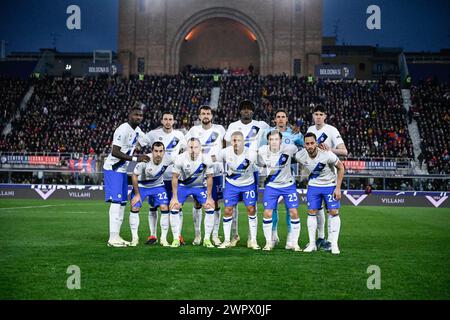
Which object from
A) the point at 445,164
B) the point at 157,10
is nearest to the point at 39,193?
the point at 445,164

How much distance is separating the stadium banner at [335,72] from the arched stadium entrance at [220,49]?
1133cm

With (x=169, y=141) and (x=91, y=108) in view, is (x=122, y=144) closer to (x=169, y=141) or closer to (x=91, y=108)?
(x=169, y=141)

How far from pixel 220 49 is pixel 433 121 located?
86.6 ft

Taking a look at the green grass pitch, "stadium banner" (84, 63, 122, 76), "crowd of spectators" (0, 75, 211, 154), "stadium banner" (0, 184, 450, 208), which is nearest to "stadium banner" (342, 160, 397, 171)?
"stadium banner" (0, 184, 450, 208)


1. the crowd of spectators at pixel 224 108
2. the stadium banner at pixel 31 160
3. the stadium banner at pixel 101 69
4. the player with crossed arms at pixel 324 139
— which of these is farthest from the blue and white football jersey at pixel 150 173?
the stadium banner at pixel 101 69

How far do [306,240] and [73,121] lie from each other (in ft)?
102

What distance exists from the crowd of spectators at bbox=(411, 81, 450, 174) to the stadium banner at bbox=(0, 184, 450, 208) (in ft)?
13.4

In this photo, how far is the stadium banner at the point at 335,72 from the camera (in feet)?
151

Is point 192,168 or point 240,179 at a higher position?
point 192,168

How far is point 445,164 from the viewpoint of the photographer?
31.5m

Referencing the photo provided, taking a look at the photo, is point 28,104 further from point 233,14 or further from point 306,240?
point 306,240

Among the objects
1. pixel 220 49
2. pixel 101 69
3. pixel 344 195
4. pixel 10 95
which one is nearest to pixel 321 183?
pixel 344 195

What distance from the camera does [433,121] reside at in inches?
1479
